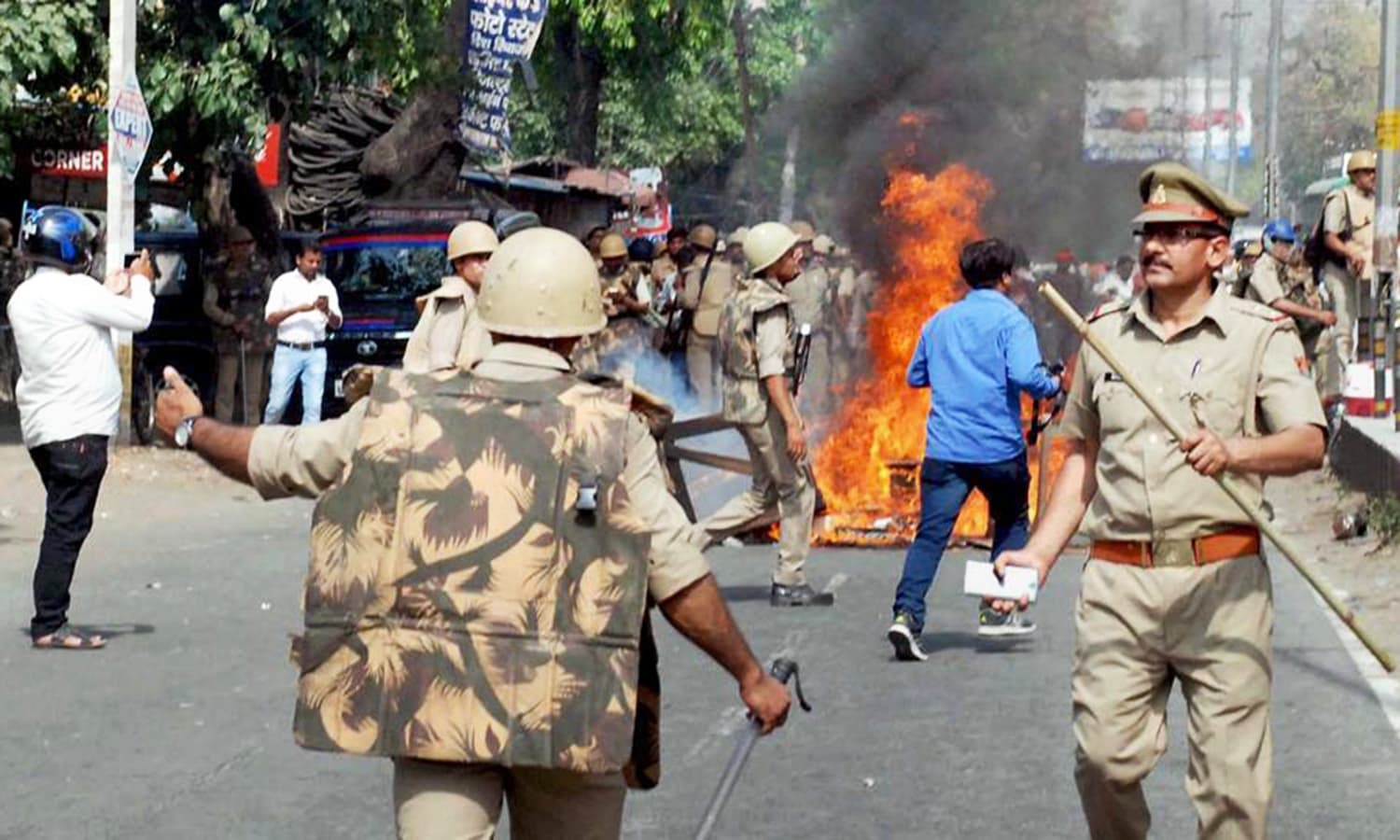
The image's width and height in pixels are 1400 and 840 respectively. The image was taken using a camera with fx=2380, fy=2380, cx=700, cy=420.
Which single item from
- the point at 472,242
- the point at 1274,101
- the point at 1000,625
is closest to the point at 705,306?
the point at 1000,625

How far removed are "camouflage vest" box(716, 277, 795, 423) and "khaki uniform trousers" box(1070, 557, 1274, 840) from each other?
6027 millimetres

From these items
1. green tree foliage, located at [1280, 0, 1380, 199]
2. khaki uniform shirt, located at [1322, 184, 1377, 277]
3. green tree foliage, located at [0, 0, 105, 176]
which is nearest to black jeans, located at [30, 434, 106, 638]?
green tree foliage, located at [0, 0, 105, 176]

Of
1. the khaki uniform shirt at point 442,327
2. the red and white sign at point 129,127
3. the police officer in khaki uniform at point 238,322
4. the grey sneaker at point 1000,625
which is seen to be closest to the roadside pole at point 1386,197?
the grey sneaker at point 1000,625

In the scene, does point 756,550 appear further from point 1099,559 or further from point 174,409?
point 174,409

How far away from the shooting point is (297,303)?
63.0 ft

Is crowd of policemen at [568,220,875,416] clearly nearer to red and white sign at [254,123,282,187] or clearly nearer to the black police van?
the black police van

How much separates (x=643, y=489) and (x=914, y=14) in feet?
71.6

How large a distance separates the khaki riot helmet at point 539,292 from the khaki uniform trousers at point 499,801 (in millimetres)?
785

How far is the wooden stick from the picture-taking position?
16.9ft

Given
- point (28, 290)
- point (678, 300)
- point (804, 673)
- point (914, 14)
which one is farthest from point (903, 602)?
point (914, 14)

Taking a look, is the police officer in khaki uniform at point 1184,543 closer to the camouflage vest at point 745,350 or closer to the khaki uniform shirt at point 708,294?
the camouflage vest at point 745,350

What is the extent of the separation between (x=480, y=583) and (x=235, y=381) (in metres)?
17.7

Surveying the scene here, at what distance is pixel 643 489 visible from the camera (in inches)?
163

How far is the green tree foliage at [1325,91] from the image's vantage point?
87.9 m
